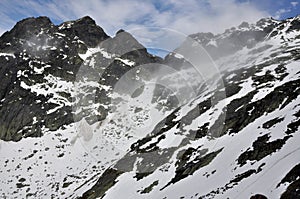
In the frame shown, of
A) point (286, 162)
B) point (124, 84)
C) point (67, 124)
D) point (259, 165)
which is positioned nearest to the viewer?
point (286, 162)

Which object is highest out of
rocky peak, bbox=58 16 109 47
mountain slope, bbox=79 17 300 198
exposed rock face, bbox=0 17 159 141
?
rocky peak, bbox=58 16 109 47

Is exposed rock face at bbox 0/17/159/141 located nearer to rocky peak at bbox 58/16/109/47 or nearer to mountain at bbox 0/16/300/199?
rocky peak at bbox 58/16/109/47

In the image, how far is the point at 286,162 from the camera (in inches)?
890

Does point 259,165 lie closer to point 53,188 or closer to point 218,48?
point 53,188

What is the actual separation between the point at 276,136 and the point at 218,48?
148177mm

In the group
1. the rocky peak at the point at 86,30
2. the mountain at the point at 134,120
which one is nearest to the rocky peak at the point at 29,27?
the mountain at the point at 134,120

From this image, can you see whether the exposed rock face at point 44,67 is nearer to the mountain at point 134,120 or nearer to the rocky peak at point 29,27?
the rocky peak at point 29,27

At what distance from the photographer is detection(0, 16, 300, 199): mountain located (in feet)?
96.2

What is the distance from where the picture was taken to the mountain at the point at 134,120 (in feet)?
96.2

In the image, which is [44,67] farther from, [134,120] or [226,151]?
[226,151]

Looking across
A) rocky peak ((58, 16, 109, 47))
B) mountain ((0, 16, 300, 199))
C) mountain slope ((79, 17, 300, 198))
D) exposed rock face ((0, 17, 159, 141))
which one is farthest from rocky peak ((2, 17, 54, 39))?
mountain slope ((79, 17, 300, 198))

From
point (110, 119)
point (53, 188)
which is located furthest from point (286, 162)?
point (110, 119)

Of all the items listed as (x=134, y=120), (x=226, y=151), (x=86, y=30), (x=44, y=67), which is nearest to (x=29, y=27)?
(x=86, y=30)

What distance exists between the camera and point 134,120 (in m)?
81.6
